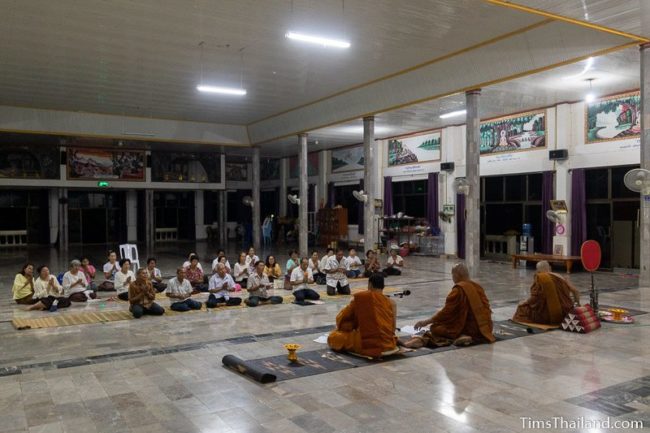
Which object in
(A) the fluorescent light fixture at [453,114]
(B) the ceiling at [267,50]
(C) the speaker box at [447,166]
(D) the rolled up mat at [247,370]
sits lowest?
(D) the rolled up mat at [247,370]

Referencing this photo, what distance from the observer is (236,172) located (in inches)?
1254

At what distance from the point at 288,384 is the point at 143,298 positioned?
15.4 feet

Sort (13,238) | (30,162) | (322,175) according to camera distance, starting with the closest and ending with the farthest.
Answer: (30,162), (13,238), (322,175)

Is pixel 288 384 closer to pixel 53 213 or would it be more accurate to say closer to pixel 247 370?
pixel 247 370

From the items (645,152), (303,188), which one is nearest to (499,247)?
(303,188)

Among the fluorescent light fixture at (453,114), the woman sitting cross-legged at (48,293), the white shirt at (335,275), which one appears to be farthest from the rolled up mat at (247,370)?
the fluorescent light fixture at (453,114)

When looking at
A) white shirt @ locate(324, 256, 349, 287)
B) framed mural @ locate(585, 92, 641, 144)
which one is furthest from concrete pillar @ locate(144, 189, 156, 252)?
framed mural @ locate(585, 92, 641, 144)

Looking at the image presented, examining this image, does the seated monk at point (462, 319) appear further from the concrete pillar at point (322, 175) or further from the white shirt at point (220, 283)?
the concrete pillar at point (322, 175)

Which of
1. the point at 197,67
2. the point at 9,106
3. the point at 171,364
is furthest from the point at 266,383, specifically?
the point at 9,106

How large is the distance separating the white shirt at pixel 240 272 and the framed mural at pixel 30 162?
15094 mm

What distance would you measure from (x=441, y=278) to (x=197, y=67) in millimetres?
8260

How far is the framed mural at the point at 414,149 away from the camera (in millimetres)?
20344

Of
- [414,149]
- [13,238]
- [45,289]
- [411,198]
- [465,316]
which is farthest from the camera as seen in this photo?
[13,238]

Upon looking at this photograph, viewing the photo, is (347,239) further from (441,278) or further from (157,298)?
(157,298)
